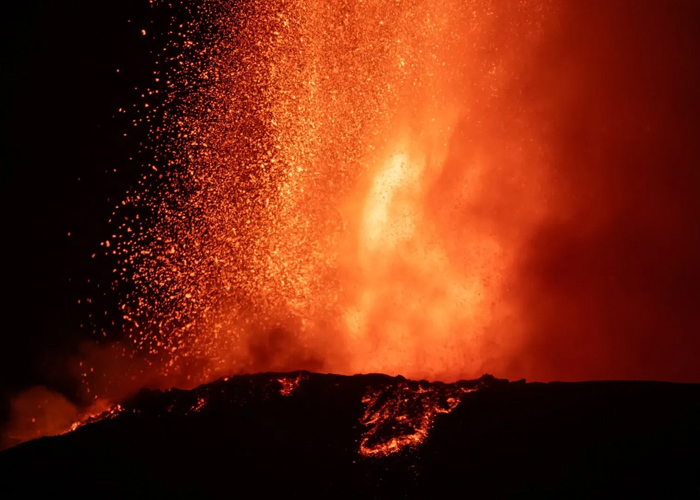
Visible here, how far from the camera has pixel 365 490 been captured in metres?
6.45

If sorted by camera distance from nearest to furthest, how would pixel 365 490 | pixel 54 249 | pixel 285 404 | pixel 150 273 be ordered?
pixel 365 490
pixel 285 404
pixel 150 273
pixel 54 249

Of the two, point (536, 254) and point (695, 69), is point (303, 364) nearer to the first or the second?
point (536, 254)

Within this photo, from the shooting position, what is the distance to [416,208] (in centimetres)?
1348

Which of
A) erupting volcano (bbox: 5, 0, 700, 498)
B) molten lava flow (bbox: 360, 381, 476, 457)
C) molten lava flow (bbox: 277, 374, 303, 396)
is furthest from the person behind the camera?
erupting volcano (bbox: 5, 0, 700, 498)

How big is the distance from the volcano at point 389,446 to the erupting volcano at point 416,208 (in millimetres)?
4755

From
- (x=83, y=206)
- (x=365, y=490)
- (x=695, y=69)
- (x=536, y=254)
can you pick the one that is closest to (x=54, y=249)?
(x=83, y=206)

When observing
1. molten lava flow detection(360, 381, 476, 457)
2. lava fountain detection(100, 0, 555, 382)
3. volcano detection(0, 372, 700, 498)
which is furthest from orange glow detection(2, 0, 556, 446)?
volcano detection(0, 372, 700, 498)

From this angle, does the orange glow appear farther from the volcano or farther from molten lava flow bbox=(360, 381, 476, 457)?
the volcano

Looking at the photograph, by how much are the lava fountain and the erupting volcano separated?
0.04m

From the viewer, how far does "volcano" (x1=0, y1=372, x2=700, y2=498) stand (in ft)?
20.7

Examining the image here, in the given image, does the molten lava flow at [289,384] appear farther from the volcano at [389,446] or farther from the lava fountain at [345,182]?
the lava fountain at [345,182]

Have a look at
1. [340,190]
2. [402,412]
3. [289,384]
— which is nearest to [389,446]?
[402,412]

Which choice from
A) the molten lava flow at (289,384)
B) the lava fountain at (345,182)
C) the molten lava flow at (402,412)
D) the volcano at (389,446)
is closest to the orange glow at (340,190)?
the lava fountain at (345,182)

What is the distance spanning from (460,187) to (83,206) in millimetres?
8489
